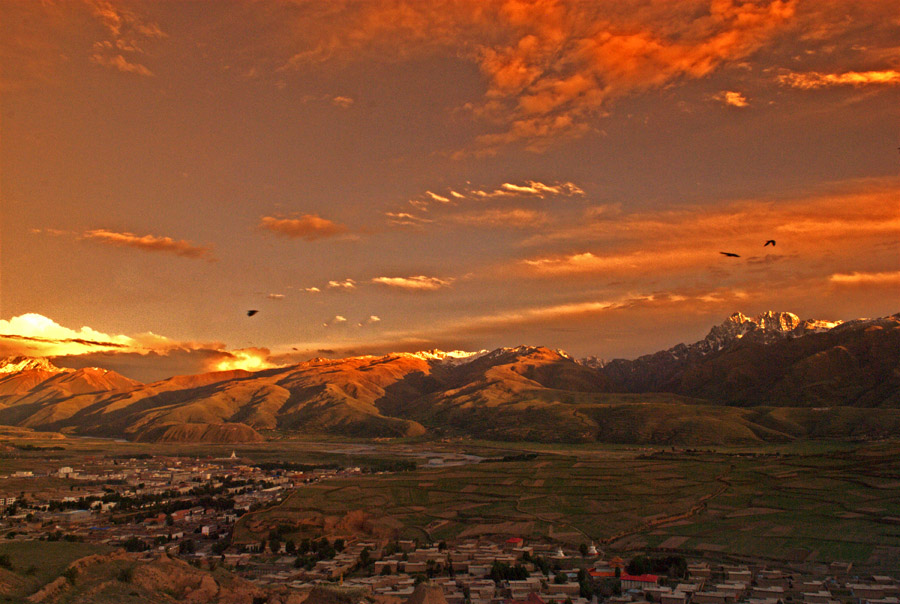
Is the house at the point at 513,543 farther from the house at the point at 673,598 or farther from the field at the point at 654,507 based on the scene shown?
the house at the point at 673,598

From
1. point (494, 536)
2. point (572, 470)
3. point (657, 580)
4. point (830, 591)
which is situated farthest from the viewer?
point (572, 470)

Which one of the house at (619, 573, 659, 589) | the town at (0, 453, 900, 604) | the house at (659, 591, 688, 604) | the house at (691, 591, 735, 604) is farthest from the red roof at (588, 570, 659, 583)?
the house at (691, 591, 735, 604)

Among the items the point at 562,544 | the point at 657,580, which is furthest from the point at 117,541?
the point at 657,580

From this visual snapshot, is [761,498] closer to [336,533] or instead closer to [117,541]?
[336,533]

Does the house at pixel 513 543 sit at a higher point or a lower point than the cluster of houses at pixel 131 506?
higher

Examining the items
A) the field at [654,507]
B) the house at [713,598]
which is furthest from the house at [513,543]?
the house at [713,598]

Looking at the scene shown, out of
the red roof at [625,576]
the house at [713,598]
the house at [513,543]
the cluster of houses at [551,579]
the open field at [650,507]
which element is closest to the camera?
the house at [713,598]

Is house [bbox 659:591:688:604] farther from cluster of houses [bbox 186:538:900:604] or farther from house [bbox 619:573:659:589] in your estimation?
house [bbox 619:573:659:589]

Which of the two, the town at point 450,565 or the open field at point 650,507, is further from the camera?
the open field at point 650,507
